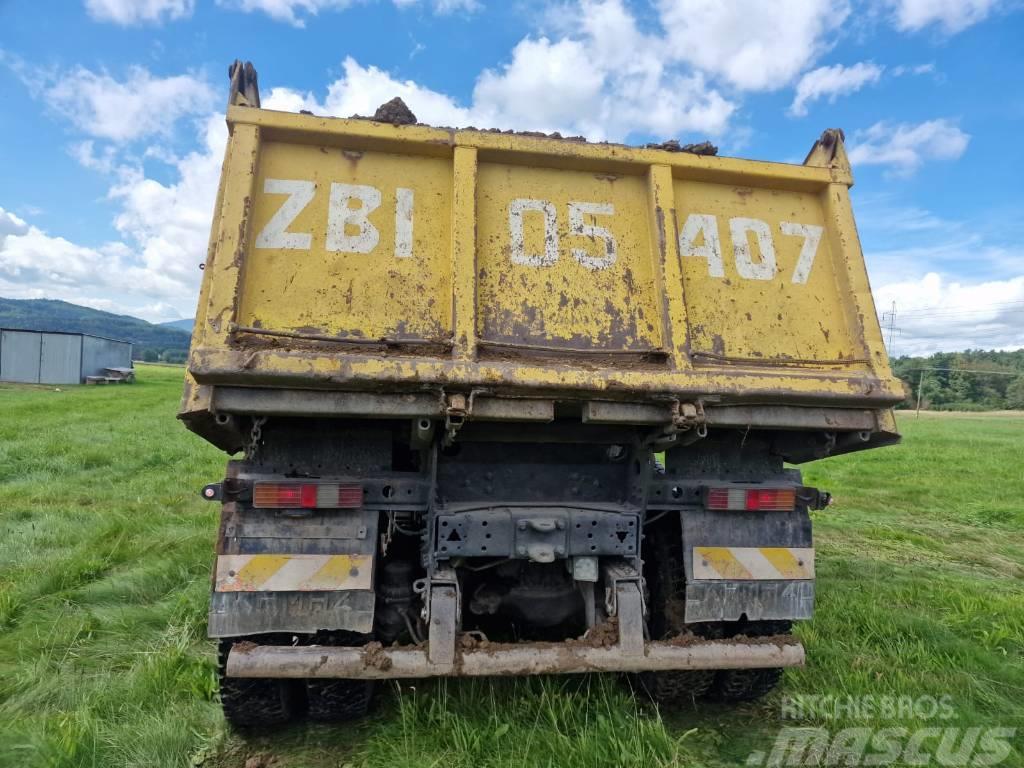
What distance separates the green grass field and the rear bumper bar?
0.28m

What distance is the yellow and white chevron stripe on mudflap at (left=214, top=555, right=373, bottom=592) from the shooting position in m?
2.60

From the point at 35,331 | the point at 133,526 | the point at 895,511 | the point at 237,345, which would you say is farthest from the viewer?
the point at 35,331

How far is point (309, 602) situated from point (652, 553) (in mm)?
1620

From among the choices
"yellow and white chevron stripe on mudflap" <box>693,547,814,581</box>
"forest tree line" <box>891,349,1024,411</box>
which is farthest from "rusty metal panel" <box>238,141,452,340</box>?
"forest tree line" <box>891,349,1024,411</box>

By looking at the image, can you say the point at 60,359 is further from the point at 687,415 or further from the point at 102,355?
the point at 687,415

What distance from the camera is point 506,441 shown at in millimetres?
2951

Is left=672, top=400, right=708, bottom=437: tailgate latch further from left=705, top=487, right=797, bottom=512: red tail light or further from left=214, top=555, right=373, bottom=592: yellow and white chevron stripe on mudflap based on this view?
left=214, top=555, right=373, bottom=592: yellow and white chevron stripe on mudflap

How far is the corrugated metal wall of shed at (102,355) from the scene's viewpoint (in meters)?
34.0

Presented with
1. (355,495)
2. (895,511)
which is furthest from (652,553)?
(895,511)

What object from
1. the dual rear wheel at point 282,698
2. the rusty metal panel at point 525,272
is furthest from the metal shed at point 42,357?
the rusty metal panel at point 525,272

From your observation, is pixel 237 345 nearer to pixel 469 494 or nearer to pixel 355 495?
pixel 355 495

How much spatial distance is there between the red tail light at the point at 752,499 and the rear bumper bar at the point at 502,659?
0.57 m

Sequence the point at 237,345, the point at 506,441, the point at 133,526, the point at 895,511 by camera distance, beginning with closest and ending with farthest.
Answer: the point at 237,345 → the point at 506,441 → the point at 133,526 → the point at 895,511

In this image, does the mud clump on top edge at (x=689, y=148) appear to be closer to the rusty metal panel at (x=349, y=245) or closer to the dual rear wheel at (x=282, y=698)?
the rusty metal panel at (x=349, y=245)
